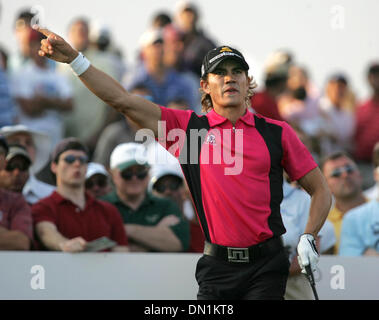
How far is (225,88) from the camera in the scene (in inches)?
182

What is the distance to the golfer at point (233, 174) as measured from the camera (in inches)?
174

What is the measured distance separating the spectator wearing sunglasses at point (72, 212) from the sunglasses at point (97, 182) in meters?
0.63

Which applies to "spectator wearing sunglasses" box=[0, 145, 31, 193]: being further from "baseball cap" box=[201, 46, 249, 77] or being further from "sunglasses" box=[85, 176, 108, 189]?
"baseball cap" box=[201, 46, 249, 77]

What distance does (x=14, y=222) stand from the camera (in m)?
6.19

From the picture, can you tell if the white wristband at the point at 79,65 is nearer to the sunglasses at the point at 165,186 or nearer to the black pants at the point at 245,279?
the black pants at the point at 245,279

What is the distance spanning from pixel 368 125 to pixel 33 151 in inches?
175

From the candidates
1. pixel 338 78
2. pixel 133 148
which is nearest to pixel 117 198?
pixel 133 148

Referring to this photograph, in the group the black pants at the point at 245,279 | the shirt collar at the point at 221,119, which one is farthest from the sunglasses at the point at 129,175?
the black pants at the point at 245,279

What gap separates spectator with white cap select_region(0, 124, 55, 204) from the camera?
718cm

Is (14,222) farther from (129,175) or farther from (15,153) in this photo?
(129,175)

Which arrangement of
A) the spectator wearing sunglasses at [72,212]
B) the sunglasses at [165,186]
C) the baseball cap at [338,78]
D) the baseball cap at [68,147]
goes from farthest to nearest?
the baseball cap at [338,78] < the sunglasses at [165,186] < the baseball cap at [68,147] < the spectator wearing sunglasses at [72,212]

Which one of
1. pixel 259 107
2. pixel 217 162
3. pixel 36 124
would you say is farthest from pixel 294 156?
pixel 36 124

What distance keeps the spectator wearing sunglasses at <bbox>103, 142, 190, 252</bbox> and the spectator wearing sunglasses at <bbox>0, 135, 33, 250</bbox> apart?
0.87 metres
